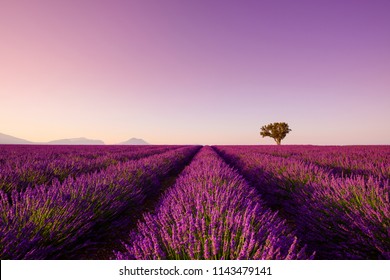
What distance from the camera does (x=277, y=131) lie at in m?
43.0

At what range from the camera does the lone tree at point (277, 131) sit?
42719mm

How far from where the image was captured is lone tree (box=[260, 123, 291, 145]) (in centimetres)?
4272

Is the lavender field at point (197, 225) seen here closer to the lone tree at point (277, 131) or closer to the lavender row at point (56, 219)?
the lavender row at point (56, 219)

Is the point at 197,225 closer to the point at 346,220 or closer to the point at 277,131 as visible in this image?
the point at 346,220

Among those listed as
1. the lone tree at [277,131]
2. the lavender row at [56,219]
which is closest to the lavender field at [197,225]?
the lavender row at [56,219]

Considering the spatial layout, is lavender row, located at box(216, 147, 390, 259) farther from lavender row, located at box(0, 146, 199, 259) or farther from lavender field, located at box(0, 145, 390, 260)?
lavender row, located at box(0, 146, 199, 259)

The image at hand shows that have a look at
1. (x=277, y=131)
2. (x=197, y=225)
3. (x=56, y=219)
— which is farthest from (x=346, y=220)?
(x=277, y=131)

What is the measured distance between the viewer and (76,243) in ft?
7.42

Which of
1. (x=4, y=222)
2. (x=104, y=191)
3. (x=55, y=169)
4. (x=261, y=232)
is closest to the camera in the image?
(x=261, y=232)

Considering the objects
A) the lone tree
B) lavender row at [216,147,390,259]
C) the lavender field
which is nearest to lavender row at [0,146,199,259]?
the lavender field
